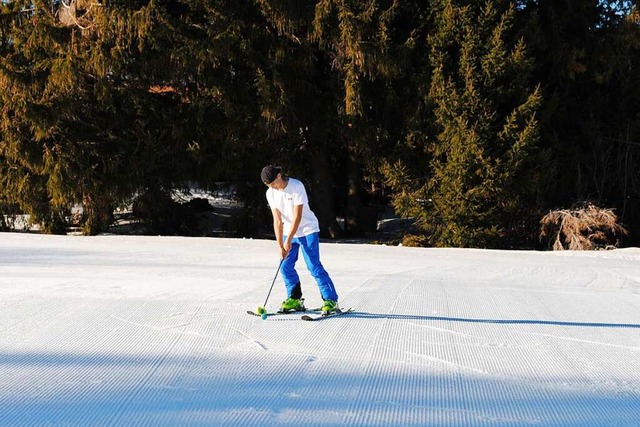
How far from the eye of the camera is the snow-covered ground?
3996 mm

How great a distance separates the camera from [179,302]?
284 inches

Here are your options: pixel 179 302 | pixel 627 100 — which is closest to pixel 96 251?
pixel 179 302

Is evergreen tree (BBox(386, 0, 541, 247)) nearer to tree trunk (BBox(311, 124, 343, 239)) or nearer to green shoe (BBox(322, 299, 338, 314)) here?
tree trunk (BBox(311, 124, 343, 239))

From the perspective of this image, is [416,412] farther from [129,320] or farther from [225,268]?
[225,268]

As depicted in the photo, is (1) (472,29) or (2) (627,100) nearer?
(1) (472,29)

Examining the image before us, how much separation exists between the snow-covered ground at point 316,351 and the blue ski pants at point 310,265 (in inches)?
12.9

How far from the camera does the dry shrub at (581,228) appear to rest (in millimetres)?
16016

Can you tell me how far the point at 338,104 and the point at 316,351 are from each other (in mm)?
12238

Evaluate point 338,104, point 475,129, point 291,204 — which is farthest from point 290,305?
point 338,104

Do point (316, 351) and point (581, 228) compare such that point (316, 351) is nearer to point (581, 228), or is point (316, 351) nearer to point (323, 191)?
point (581, 228)

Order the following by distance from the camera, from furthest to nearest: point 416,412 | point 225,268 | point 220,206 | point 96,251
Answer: point 220,206
point 96,251
point 225,268
point 416,412

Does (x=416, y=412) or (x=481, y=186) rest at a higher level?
(x=481, y=186)

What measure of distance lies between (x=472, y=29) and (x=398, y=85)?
2287 mm

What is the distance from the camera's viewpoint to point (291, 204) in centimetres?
647
